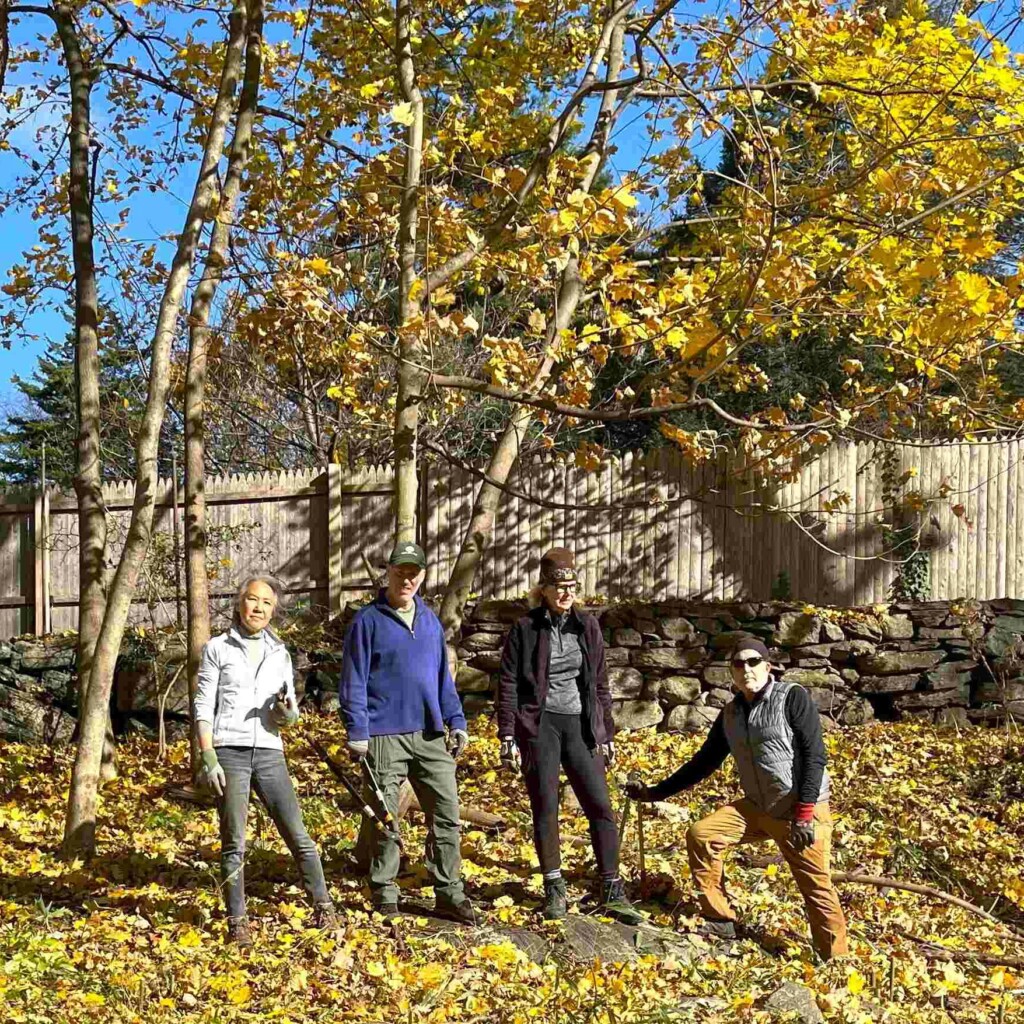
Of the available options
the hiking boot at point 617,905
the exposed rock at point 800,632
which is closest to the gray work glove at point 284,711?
the hiking boot at point 617,905

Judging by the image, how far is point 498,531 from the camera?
479 inches

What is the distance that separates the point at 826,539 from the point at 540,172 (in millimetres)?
6044

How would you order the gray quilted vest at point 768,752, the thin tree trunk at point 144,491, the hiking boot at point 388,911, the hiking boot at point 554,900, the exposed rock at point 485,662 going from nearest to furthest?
the gray quilted vest at point 768,752, the hiking boot at point 388,911, the hiking boot at point 554,900, the thin tree trunk at point 144,491, the exposed rock at point 485,662

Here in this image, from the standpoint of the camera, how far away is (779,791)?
568cm

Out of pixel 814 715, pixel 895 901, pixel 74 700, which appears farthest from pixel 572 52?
pixel 74 700

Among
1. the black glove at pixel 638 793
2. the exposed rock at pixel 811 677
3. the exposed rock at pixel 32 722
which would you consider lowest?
the exposed rock at pixel 32 722

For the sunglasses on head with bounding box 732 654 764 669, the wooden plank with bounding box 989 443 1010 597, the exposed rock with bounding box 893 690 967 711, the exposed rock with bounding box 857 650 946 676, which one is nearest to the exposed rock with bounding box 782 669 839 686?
the exposed rock with bounding box 857 650 946 676

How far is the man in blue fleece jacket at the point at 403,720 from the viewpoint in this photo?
5859 millimetres

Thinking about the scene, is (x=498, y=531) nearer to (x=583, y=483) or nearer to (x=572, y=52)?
(x=583, y=483)

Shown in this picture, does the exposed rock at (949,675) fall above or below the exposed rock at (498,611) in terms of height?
below

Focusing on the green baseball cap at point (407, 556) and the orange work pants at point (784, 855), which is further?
the green baseball cap at point (407, 556)

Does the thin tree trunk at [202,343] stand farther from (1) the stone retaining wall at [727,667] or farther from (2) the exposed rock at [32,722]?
(2) the exposed rock at [32,722]

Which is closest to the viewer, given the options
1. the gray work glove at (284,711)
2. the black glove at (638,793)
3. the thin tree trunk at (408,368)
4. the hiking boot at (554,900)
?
the gray work glove at (284,711)

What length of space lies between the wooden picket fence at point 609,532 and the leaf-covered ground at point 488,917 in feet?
7.51
